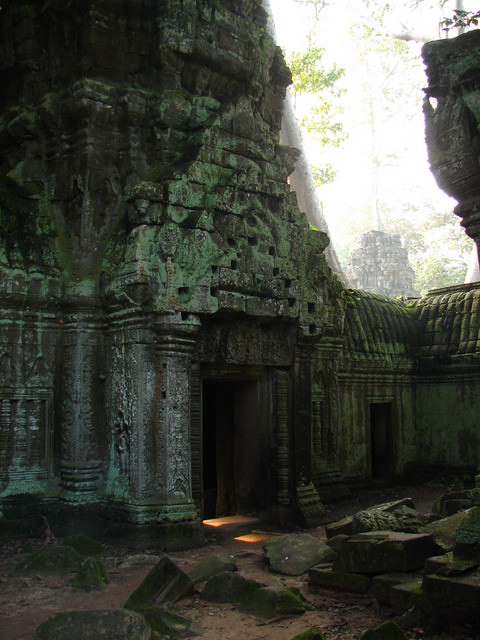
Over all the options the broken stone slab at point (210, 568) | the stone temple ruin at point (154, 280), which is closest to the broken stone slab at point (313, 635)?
the broken stone slab at point (210, 568)

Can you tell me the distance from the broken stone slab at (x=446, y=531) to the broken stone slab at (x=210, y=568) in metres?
1.81

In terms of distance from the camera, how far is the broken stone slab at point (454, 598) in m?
4.20

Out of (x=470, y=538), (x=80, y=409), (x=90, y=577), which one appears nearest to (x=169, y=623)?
(x=90, y=577)

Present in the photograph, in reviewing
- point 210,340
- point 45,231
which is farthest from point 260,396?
point 45,231

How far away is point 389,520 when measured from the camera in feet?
20.4

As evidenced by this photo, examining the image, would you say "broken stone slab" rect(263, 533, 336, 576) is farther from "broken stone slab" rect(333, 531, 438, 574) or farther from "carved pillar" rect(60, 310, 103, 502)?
"carved pillar" rect(60, 310, 103, 502)

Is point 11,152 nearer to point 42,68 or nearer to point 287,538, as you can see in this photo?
point 42,68

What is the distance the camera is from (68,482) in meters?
7.81

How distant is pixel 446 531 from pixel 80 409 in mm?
4331

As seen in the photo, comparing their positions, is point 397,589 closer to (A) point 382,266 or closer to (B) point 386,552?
(B) point 386,552

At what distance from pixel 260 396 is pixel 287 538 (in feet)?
8.06

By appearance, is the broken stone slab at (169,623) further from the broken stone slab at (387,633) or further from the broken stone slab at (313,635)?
the broken stone slab at (387,633)

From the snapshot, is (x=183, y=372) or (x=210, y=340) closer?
(x=183, y=372)

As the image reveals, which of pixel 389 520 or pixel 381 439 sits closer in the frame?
pixel 389 520
